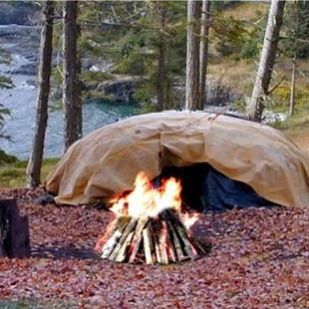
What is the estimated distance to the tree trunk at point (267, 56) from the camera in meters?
16.2

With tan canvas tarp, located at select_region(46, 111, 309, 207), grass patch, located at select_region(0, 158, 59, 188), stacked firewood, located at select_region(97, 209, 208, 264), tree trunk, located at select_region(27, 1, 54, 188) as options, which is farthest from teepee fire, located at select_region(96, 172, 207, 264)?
grass patch, located at select_region(0, 158, 59, 188)

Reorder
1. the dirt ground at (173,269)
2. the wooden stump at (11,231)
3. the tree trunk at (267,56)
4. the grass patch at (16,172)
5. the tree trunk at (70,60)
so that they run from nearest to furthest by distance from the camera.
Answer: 1. the dirt ground at (173,269)
2. the wooden stump at (11,231)
3. the tree trunk at (70,60)
4. the tree trunk at (267,56)
5. the grass patch at (16,172)

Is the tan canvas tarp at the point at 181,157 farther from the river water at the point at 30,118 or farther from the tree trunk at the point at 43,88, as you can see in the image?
the river water at the point at 30,118

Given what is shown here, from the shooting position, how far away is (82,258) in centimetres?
914

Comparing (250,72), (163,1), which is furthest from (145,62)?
(163,1)

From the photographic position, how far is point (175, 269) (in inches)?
330

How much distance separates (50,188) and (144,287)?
635 centimetres

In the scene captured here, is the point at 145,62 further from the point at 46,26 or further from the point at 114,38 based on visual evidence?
the point at 46,26

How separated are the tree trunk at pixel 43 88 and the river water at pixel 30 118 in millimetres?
11424

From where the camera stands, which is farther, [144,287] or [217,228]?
[217,228]

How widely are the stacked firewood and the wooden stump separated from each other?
98 cm

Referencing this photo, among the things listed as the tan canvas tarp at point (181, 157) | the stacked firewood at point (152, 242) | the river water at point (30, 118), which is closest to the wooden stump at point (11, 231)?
the stacked firewood at point (152, 242)

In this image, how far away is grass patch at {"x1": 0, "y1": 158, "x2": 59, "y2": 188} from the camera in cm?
2099

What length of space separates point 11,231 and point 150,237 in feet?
5.28
